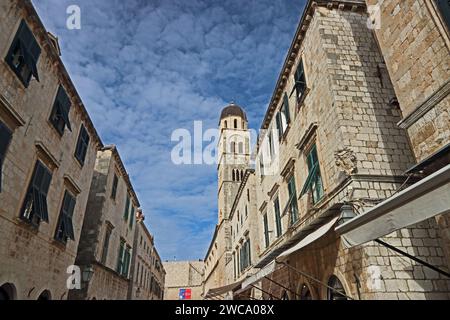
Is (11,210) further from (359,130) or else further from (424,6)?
(424,6)

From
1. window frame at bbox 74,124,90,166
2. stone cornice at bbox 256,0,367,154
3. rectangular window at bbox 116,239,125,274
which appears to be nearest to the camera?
stone cornice at bbox 256,0,367,154

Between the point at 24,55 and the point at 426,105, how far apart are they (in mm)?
9829

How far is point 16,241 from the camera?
7.92 m

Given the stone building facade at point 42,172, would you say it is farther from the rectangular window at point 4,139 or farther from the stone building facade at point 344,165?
the stone building facade at point 344,165

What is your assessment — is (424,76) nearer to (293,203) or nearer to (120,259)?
(293,203)

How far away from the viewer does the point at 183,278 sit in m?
69.5

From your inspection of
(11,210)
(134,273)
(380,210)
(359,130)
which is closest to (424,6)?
(359,130)

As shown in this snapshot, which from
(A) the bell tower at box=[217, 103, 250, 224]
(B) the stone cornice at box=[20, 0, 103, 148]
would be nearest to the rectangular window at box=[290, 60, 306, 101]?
(B) the stone cornice at box=[20, 0, 103, 148]

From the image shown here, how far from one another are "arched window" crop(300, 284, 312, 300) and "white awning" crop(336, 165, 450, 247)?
5.44m

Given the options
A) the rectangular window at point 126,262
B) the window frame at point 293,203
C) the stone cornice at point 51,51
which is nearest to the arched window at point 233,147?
the rectangular window at point 126,262

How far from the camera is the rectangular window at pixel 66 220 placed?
1066cm

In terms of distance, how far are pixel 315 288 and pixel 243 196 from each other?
48.8 feet

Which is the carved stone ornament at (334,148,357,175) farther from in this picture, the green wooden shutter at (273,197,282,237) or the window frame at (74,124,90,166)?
the window frame at (74,124,90,166)

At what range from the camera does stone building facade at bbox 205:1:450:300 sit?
6305mm
